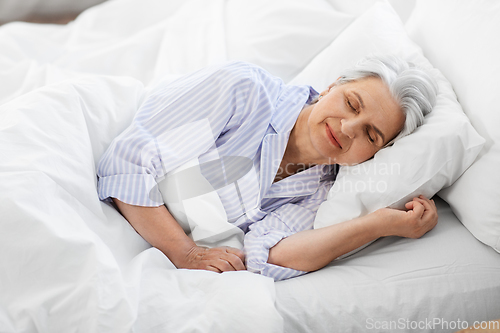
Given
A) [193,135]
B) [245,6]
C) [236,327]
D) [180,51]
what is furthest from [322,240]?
[245,6]

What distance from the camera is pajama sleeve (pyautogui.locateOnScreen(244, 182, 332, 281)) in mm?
960

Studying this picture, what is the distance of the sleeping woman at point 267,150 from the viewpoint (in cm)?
97

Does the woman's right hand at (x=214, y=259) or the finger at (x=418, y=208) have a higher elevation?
the finger at (x=418, y=208)

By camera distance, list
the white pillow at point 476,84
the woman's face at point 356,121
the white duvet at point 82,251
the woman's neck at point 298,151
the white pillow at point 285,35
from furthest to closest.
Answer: the white pillow at point 285,35
the woman's neck at point 298,151
the woman's face at point 356,121
the white pillow at point 476,84
the white duvet at point 82,251

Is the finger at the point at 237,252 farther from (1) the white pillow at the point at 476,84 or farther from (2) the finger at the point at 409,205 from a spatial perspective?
(1) the white pillow at the point at 476,84

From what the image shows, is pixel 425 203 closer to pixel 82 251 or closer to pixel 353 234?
pixel 353 234

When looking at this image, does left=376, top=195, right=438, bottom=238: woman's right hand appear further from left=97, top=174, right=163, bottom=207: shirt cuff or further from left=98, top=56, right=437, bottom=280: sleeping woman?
left=97, top=174, right=163, bottom=207: shirt cuff

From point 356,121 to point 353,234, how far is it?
11.2 inches

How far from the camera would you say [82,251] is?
0.77 meters

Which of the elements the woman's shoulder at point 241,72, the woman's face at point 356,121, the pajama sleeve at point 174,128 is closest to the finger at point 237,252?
the pajama sleeve at point 174,128

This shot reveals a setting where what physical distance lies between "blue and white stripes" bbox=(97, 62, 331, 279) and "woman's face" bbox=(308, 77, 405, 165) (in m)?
0.11

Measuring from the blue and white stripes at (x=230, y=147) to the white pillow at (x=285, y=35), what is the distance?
0.36m

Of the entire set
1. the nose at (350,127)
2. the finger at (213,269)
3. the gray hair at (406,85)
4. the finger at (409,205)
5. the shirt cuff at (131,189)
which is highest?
the gray hair at (406,85)

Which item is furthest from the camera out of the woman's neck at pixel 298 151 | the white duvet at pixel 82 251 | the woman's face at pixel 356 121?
the woman's neck at pixel 298 151
